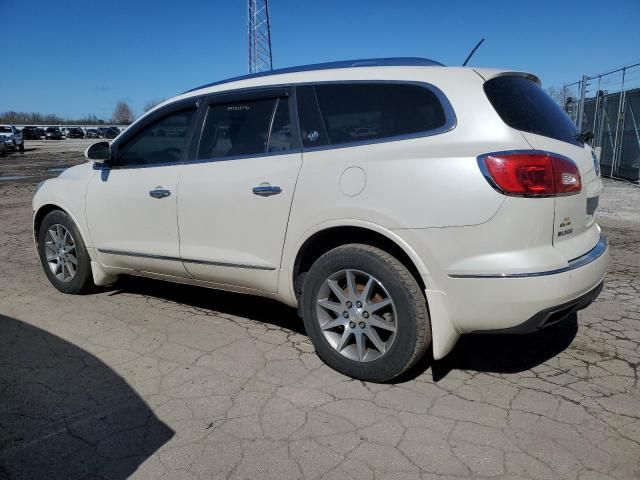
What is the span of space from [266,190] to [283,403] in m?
1.30

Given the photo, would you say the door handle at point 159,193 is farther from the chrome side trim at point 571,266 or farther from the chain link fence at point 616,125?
the chain link fence at point 616,125

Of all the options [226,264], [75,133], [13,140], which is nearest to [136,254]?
[226,264]

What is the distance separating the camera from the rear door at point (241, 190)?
11.2 ft

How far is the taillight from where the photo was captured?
2.66 meters

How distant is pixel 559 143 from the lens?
116 inches

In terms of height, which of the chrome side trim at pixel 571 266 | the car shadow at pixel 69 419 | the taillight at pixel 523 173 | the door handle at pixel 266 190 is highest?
the taillight at pixel 523 173

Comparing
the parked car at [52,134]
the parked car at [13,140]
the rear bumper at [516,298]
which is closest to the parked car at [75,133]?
the parked car at [52,134]

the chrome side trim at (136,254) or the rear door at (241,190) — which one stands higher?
the rear door at (241,190)

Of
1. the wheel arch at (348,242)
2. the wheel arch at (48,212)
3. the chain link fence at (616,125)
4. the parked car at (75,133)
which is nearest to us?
the wheel arch at (348,242)

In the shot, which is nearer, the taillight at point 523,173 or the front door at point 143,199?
the taillight at point 523,173

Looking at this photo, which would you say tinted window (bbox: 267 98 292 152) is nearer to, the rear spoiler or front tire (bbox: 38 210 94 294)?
the rear spoiler

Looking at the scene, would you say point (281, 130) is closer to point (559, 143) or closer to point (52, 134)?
point (559, 143)

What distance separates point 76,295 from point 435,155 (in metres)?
3.66

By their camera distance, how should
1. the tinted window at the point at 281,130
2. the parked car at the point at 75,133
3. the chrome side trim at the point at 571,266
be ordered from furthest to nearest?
the parked car at the point at 75,133, the tinted window at the point at 281,130, the chrome side trim at the point at 571,266
